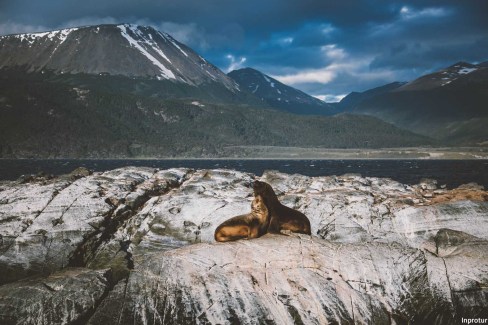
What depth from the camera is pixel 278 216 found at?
41.4ft

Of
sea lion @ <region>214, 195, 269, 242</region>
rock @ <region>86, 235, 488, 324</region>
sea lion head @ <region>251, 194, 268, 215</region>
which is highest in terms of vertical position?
sea lion head @ <region>251, 194, 268, 215</region>

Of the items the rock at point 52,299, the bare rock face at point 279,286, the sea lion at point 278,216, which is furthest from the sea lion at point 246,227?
the rock at point 52,299

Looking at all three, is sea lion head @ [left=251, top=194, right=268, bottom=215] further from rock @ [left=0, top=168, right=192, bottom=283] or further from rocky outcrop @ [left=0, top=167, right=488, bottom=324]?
rock @ [left=0, top=168, right=192, bottom=283]

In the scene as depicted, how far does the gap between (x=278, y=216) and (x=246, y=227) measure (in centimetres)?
117

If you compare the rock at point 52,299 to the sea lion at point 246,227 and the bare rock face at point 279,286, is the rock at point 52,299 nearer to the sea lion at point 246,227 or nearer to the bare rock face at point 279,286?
the bare rock face at point 279,286

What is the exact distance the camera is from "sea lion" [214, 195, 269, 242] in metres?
12.0

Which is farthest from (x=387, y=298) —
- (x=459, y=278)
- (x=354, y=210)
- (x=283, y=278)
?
(x=354, y=210)

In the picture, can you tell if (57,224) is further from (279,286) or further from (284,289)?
(284,289)

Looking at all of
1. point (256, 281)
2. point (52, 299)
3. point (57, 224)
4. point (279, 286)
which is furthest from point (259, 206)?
point (57, 224)

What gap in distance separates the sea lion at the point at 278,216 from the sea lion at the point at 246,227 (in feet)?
0.70

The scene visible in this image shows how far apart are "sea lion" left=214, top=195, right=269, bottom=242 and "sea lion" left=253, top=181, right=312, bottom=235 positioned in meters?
0.21

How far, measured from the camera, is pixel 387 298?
10023 millimetres

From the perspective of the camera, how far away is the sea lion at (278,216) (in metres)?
12.4

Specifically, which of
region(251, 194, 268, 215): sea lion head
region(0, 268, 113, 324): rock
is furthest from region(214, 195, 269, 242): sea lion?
region(0, 268, 113, 324): rock
